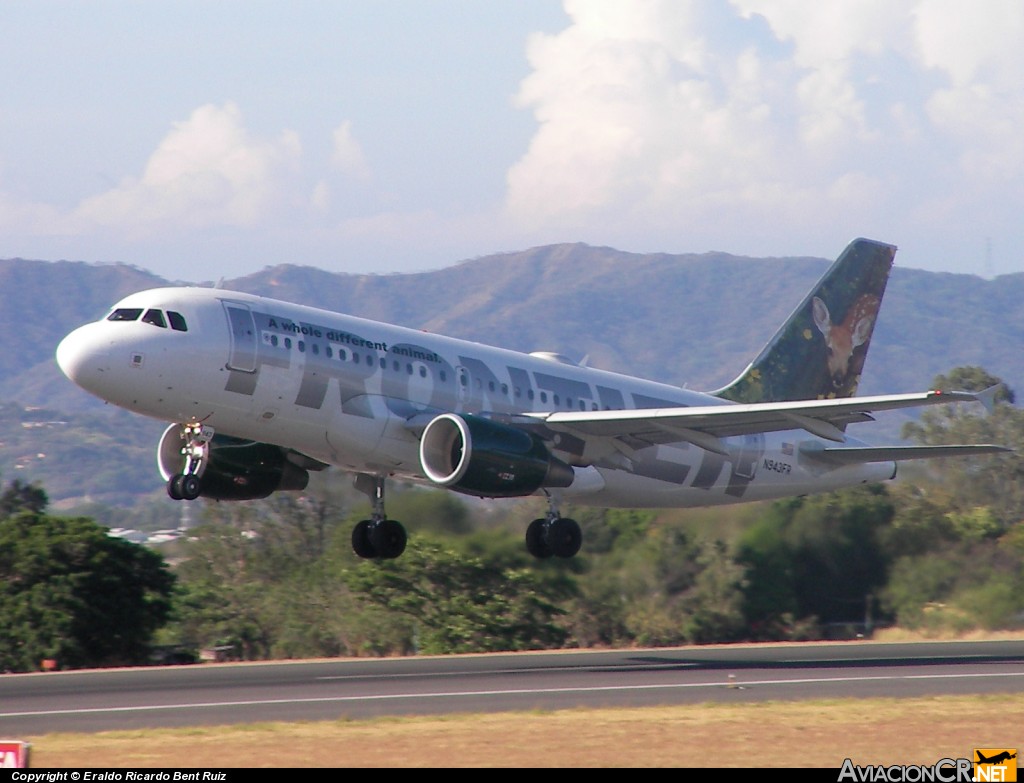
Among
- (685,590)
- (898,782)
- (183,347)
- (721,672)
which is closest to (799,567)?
(685,590)

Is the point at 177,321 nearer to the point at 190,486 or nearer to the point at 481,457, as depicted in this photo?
the point at 190,486

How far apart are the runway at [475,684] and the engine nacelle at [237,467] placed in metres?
4.00

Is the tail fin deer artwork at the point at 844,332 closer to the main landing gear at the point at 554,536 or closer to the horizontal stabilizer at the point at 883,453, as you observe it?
the horizontal stabilizer at the point at 883,453

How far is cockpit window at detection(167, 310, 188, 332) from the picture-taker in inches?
1097

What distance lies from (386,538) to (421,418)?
17.7ft

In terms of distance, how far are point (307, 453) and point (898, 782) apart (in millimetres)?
16551

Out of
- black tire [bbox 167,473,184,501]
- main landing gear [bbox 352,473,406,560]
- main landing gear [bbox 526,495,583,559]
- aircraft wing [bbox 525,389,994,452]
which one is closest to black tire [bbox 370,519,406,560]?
main landing gear [bbox 352,473,406,560]

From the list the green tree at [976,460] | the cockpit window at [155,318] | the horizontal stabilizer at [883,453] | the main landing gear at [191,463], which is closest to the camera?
the cockpit window at [155,318]

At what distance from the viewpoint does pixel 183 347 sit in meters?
27.7

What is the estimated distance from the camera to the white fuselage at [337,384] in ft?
90.5

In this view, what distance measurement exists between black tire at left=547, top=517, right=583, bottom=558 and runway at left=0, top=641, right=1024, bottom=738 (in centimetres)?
256

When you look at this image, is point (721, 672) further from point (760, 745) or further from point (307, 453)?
point (760, 745)

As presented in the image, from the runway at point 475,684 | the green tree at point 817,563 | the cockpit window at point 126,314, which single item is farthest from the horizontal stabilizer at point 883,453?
the cockpit window at point 126,314

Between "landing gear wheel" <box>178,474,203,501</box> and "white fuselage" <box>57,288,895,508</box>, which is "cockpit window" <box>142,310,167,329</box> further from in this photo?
"landing gear wheel" <box>178,474,203,501</box>
